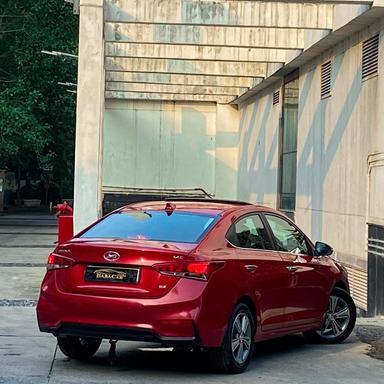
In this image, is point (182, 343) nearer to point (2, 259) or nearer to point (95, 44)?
point (95, 44)

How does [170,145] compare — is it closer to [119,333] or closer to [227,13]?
[227,13]

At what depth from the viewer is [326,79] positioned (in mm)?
17359

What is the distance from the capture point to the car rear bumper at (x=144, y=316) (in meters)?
6.79

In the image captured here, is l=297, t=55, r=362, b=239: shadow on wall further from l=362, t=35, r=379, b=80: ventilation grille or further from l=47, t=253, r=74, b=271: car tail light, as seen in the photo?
l=47, t=253, r=74, b=271: car tail light

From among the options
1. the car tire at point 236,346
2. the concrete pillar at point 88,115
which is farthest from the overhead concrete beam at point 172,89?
the car tire at point 236,346

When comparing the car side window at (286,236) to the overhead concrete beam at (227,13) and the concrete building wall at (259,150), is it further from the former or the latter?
the concrete building wall at (259,150)

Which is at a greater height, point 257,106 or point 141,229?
point 257,106

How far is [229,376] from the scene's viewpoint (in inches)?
285

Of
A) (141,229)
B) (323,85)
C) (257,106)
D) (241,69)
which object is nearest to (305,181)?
(323,85)

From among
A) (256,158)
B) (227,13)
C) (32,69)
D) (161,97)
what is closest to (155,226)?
(227,13)

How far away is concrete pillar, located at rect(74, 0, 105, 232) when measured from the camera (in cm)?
1489

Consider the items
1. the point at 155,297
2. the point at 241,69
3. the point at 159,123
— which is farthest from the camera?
the point at 159,123

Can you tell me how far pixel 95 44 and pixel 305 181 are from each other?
6504 millimetres

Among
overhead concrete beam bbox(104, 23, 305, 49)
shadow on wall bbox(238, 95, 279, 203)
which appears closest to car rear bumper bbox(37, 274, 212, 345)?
overhead concrete beam bbox(104, 23, 305, 49)
